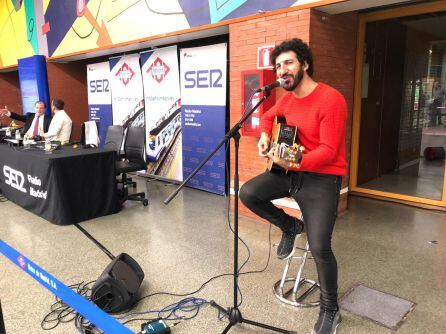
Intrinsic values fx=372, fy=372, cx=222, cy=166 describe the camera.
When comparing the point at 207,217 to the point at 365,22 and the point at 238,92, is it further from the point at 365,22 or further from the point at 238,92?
the point at 365,22

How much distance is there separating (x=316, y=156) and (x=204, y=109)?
3525 mm

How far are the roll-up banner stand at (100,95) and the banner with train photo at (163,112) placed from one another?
1.29 meters

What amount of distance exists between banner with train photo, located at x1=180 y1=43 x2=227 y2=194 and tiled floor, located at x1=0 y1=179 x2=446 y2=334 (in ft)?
2.34

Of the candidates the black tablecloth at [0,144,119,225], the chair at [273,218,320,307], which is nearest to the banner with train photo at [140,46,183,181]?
the black tablecloth at [0,144,119,225]

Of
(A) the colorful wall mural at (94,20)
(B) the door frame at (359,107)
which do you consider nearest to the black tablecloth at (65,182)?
(A) the colorful wall mural at (94,20)

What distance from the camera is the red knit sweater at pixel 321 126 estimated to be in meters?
Result: 1.91

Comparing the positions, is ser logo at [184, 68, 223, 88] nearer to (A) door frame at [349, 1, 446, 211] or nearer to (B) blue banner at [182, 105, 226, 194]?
(B) blue banner at [182, 105, 226, 194]

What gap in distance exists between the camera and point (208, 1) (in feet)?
14.1

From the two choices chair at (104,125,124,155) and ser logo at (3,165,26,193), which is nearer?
ser logo at (3,165,26,193)

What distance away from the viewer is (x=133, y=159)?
17.1 feet

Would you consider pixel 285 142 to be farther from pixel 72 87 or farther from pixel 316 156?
pixel 72 87

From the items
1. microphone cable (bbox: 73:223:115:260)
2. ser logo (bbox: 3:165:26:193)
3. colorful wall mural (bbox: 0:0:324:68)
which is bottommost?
microphone cable (bbox: 73:223:115:260)

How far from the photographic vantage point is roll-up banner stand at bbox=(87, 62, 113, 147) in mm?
7188

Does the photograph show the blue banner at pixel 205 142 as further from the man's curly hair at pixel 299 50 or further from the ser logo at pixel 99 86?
the man's curly hair at pixel 299 50
